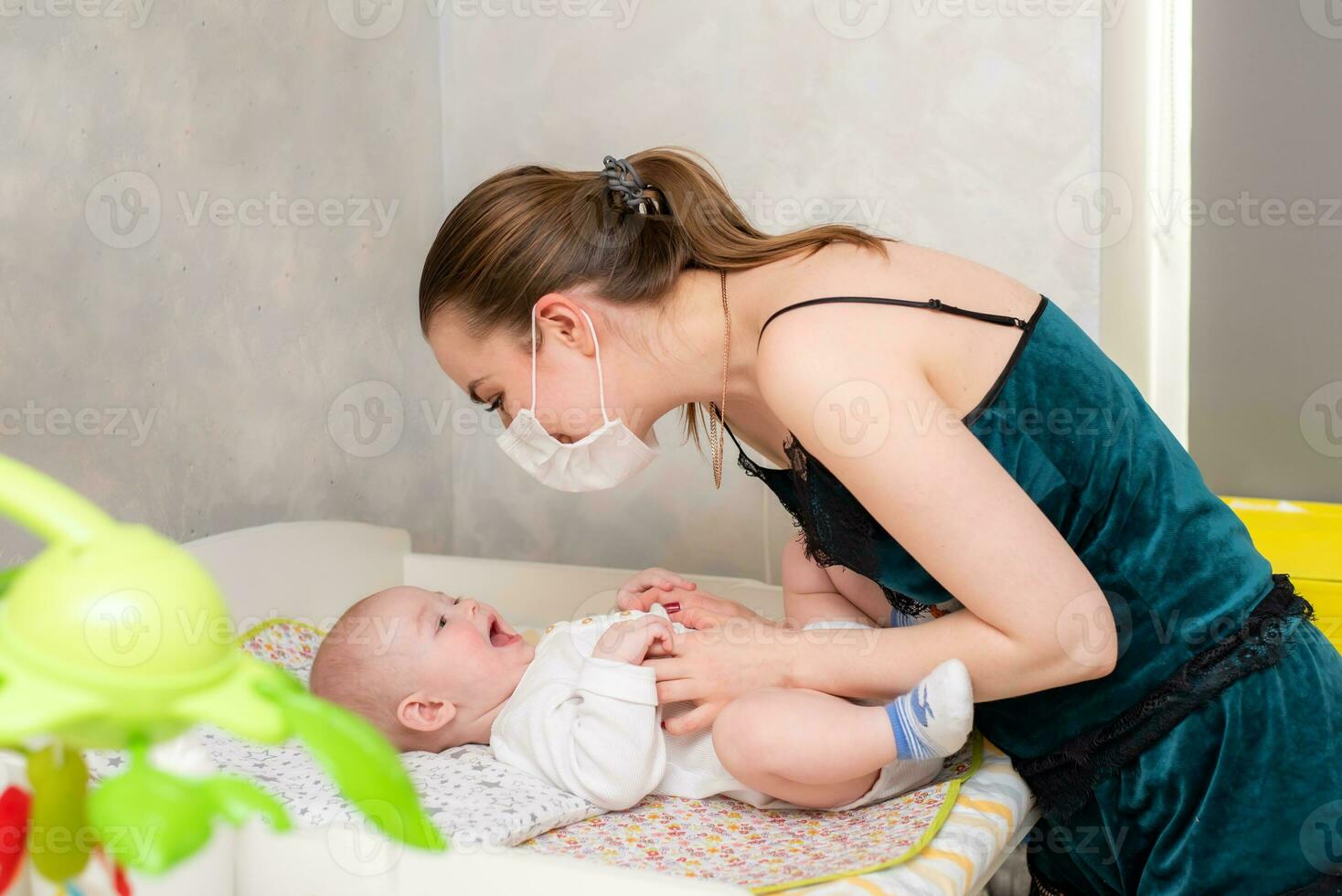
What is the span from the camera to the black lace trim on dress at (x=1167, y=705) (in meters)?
1.10

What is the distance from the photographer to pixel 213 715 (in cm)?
54

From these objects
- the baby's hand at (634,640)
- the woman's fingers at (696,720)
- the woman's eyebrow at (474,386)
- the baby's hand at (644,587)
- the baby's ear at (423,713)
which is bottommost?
the baby's ear at (423,713)

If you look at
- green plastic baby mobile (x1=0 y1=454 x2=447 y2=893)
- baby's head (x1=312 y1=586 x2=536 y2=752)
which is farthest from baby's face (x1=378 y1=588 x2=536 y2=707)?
green plastic baby mobile (x1=0 y1=454 x2=447 y2=893)

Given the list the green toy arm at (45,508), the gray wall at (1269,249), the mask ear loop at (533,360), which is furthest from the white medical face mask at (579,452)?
the gray wall at (1269,249)

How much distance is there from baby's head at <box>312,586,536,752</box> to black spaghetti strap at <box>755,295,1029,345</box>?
0.52m

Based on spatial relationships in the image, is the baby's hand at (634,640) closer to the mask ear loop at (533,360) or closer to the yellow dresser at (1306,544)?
the mask ear loop at (533,360)

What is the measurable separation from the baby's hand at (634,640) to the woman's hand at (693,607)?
126 millimetres

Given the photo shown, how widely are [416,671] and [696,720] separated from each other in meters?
0.35

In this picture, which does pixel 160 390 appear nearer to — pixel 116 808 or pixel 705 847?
pixel 705 847

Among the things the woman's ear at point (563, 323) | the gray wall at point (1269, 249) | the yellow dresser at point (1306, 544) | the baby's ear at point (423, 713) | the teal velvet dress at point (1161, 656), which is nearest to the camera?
the teal velvet dress at point (1161, 656)

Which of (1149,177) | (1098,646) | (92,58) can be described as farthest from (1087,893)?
(92,58)

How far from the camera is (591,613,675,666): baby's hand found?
1217 mm

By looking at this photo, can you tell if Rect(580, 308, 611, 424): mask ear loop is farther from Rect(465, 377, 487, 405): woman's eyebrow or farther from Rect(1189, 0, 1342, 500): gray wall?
Rect(1189, 0, 1342, 500): gray wall

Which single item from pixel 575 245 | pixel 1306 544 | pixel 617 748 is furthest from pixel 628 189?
pixel 1306 544
